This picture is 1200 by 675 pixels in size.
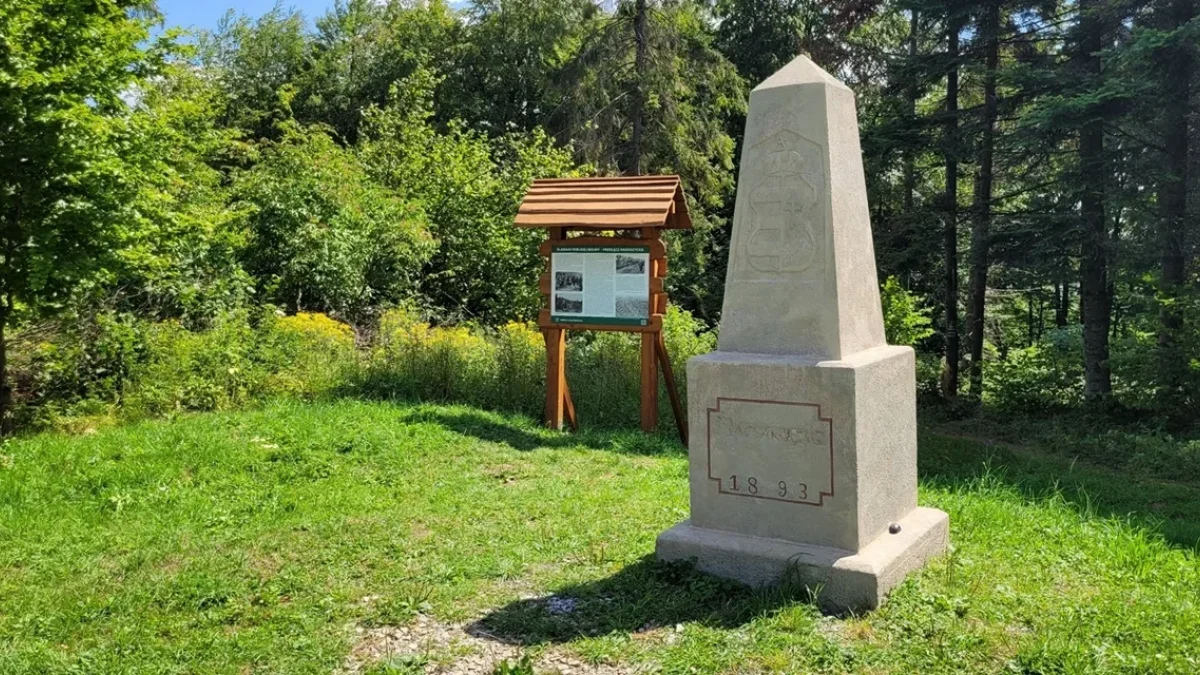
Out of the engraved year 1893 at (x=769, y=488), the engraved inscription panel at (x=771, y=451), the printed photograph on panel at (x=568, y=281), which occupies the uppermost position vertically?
the printed photograph on panel at (x=568, y=281)

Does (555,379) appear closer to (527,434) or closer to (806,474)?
(527,434)

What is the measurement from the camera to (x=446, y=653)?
3844mm

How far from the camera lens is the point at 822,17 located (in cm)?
2131

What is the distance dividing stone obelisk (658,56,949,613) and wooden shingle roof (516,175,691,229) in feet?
14.8

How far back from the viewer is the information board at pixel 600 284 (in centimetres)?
942

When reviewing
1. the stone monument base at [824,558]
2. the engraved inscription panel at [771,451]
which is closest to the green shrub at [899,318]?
the stone monument base at [824,558]

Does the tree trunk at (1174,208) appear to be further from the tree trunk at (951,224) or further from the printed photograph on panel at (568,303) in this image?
the printed photograph on panel at (568,303)

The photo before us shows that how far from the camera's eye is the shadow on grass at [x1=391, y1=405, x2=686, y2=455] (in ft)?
28.6

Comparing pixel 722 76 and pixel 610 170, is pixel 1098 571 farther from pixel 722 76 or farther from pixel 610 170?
pixel 722 76

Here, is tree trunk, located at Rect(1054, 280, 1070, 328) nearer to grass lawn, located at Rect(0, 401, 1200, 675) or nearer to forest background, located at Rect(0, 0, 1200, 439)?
forest background, located at Rect(0, 0, 1200, 439)

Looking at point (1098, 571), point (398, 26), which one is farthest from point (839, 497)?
point (398, 26)

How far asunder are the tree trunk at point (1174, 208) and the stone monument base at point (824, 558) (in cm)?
893

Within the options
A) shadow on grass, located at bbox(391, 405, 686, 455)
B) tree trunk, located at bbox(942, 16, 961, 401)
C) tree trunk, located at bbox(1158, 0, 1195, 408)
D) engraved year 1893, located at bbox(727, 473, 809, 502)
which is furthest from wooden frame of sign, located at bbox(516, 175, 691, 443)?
tree trunk, located at bbox(942, 16, 961, 401)

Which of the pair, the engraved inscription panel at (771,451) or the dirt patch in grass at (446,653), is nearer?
the dirt patch in grass at (446,653)
